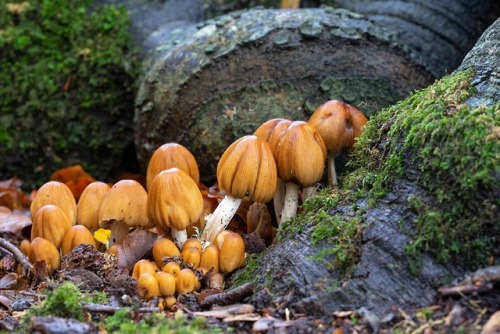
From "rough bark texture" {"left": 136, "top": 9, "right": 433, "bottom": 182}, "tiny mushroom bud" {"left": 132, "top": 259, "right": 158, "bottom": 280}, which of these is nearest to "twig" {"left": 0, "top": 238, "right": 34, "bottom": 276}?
"tiny mushroom bud" {"left": 132, "top": 259, "right": 158, "bottom": 280}

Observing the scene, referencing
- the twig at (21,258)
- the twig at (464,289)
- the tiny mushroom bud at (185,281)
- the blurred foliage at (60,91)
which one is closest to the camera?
the twig at (464,289)

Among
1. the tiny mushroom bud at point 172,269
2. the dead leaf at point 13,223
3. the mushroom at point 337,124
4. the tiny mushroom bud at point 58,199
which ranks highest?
the mushroom at point 337,124

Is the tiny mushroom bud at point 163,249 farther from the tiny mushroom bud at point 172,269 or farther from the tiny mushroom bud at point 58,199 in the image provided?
the tiny mushroom bud at point 58,199

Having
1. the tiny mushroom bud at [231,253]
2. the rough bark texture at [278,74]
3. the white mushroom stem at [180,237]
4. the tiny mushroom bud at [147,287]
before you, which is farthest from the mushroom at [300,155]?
the rough bark texture at [278,74]

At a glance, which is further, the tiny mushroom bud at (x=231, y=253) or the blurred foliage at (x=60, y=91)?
the blurred foliage at (x=60, y=91)

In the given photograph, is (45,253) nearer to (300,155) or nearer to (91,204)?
(91,204)

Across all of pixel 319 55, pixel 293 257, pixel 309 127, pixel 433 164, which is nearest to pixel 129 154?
pixel 319 55

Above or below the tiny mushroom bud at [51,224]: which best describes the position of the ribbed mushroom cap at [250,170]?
above
